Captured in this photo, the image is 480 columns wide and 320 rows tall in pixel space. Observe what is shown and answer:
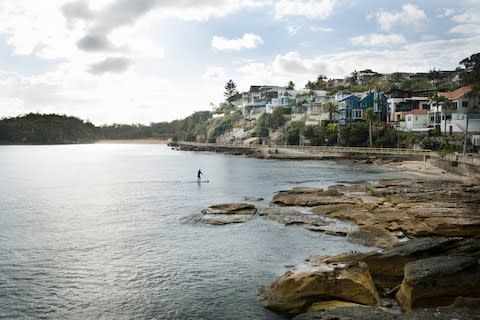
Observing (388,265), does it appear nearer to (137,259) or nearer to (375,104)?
(137,259)

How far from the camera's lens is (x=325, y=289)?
14.5 meters

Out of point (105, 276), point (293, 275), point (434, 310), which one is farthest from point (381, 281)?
point (105, 276)

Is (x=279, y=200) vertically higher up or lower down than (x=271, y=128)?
lower down

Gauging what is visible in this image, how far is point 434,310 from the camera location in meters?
11.6

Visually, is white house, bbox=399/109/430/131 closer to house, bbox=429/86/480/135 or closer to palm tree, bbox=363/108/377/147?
house, bbox=429/86/480/135

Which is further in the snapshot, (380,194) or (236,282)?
(380,194)

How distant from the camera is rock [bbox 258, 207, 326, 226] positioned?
29.0 metres

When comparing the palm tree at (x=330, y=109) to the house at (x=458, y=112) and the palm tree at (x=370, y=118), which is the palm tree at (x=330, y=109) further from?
the house at (x=458, y=112)

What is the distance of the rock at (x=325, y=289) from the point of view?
46.9 feet

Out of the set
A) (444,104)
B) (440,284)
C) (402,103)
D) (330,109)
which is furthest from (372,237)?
(330,109)

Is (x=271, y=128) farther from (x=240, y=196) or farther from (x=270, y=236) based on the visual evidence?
(x=270, y=236)

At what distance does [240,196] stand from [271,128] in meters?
93.5

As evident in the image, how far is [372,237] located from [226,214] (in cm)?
1227

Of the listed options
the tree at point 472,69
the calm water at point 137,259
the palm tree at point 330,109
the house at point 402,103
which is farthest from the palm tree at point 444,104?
the calm water at point 137,259
